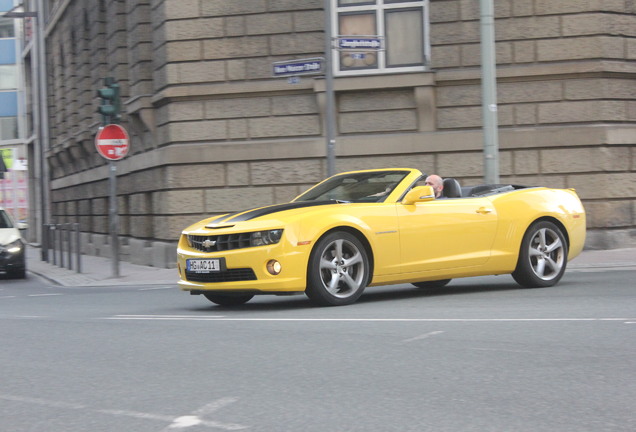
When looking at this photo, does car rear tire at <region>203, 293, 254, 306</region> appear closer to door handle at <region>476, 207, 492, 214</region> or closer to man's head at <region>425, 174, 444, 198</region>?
man's head at <region>425, 174, 444, 198</region>

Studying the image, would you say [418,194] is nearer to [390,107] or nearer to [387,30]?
[390,107]

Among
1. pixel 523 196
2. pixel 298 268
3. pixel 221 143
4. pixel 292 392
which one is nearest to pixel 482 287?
pixel 523 196

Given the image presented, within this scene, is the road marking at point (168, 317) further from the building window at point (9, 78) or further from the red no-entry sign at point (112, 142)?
the building window at point (9, 78)

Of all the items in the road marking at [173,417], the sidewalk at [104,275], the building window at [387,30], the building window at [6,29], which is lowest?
the sidewalk at [104,275]

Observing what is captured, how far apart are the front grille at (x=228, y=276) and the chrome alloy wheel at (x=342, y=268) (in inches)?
24.9

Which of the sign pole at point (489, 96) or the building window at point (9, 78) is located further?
the building window at point (9, 78)

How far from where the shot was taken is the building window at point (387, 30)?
60.4 ft

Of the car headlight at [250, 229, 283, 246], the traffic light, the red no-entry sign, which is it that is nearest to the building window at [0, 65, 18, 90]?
the traffic light

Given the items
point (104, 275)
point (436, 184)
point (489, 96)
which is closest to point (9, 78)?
point (104, 275)

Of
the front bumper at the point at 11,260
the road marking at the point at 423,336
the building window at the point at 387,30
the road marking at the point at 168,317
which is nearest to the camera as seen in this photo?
the road marking at the point at 423,336

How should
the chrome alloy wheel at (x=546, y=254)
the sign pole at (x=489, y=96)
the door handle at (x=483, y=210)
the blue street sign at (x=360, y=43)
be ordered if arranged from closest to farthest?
the door handle at (x=483, y=210) < the chrome alloy wheel at (x=546, y=254) < the sign pole at (x=489, y=96) < the blue street sign at (x=360, y=43)

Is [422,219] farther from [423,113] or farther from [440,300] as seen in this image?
[423,113]

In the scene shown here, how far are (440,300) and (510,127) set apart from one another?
846 centimetres

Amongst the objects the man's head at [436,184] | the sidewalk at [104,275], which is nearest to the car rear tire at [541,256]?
the man's head at [436,184]
